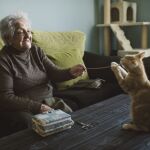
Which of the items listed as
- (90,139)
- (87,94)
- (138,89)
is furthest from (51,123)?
(87,94)

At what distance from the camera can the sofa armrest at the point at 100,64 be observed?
2.37 metres

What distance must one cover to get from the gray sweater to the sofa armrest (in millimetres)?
585

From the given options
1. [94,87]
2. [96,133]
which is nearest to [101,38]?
[94,87]

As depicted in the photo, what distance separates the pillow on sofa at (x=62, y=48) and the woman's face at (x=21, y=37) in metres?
0.49

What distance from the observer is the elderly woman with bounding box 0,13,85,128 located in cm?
161

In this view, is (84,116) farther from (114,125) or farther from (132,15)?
(132,15)

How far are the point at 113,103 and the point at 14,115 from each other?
0.59 meters

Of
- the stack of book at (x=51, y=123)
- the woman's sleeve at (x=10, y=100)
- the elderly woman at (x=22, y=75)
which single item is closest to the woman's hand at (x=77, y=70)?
the elderly woman at (x=22, y=75)

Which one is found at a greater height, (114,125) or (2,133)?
(114,125)

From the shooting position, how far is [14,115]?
1.60 m

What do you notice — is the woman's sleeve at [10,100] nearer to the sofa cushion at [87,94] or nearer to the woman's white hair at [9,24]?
the woman's white hair at [9,24]

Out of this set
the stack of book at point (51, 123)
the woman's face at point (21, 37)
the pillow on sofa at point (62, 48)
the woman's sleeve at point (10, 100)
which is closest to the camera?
the stack of book at point (51, 123)

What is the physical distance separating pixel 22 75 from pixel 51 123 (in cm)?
57

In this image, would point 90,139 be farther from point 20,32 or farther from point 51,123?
point 20,32
